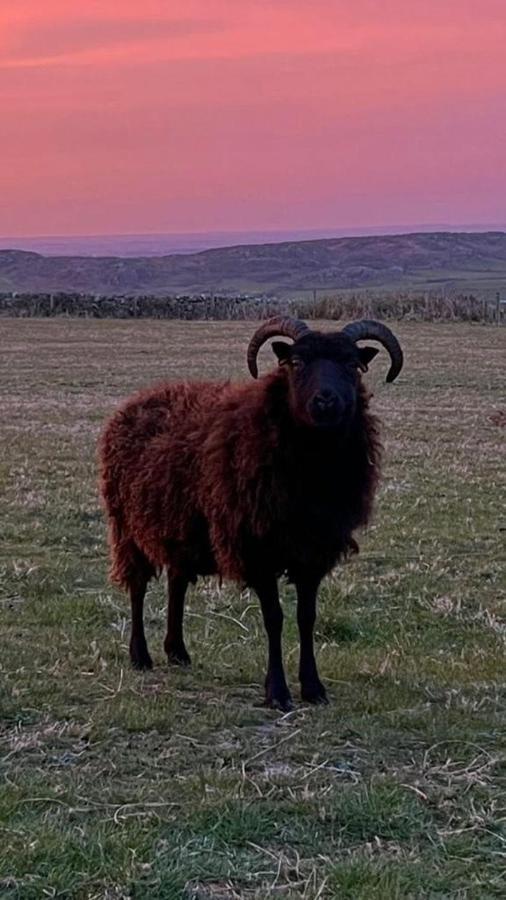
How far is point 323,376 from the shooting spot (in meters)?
7.81

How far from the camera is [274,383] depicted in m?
8.25

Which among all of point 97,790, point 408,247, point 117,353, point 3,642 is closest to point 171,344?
point 117,353

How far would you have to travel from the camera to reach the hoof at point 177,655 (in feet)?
28.6

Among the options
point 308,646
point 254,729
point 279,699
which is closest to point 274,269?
point 308,646

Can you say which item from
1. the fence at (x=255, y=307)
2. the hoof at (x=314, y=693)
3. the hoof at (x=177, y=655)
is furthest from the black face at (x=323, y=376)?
the fence at (x=255, y=307)

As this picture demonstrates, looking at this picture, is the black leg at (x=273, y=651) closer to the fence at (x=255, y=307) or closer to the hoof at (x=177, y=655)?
the hoof at (x=177, y=655)

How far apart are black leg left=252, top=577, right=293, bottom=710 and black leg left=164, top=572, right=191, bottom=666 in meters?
0.88

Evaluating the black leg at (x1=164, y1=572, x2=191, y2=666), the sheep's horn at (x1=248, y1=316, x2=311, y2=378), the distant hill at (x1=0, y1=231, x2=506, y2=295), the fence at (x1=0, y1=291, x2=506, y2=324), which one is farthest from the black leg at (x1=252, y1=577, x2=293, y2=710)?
the distant hill at (x1=0, y1=231, x2=506, y2=295)

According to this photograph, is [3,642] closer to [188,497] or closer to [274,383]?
[188,497]

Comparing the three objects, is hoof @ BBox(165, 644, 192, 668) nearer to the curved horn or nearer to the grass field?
the grass field

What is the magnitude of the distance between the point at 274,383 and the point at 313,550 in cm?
111

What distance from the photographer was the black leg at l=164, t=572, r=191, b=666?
877 cm

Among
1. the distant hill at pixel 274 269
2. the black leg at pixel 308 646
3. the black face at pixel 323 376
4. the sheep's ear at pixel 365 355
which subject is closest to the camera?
the black face at pixel 323 376

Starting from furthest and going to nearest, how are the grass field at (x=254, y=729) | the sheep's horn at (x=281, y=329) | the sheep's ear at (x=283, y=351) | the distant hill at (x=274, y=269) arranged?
the distant hill at (x=274, y=269) < the sheep's horn at (x=281, y=329) < the sheep's ear at (x=283, y=351) < the grass field at (x=254, y=729)
